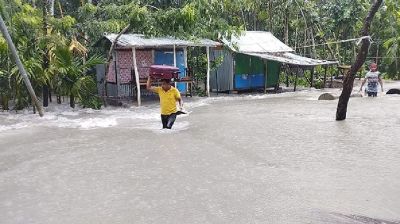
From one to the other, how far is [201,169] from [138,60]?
10629 millimetres

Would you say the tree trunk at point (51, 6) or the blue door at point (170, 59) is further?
the blue door at point (170, 59)

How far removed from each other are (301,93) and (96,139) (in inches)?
491

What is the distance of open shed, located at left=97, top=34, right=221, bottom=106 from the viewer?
639 inches

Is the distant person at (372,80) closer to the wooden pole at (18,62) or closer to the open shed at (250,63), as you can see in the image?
the open shed at (250,63)

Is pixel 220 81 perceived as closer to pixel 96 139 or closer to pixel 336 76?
pixel 336 76

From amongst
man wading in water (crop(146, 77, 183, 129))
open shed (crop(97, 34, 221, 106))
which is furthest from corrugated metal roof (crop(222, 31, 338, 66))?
man wading in water (crop(146, 77, 183, 129))

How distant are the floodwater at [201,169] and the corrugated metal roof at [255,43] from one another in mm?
6899

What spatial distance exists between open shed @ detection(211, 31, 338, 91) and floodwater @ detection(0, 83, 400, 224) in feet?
23.4

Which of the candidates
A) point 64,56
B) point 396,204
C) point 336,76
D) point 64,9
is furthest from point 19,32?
point 336,76

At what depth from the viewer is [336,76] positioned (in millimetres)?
25766

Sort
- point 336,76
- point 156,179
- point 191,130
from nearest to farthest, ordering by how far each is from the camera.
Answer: point 156,179, point 191,130, point 336,76

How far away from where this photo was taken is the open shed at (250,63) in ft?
63.9

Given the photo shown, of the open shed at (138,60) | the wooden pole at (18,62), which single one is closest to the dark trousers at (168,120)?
the wooden pole at (18,62)

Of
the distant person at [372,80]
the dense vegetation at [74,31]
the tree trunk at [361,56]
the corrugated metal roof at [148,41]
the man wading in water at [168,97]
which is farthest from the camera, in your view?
the distant person at [372,80]
